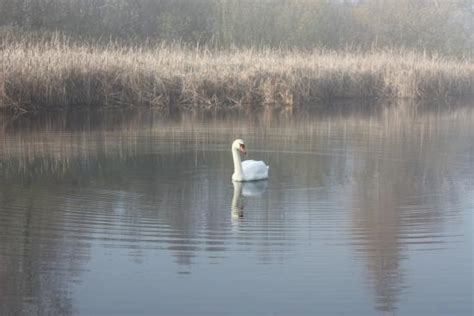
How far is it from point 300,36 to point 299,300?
35.9 meters

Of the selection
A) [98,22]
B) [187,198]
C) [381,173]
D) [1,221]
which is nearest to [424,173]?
[381,173]

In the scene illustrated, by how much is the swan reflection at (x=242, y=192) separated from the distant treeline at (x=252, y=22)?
973 inches

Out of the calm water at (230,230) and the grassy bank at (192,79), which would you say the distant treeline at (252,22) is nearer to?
the grassy bank at (192,79)

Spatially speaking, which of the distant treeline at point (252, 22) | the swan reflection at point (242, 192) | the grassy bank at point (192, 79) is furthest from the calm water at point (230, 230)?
the distant treeline at point (252, 22)

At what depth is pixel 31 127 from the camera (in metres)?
17.0

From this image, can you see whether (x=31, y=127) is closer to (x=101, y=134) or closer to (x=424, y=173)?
(x=101, y=134)

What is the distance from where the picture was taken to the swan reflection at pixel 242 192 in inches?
353

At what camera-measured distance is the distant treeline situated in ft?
123

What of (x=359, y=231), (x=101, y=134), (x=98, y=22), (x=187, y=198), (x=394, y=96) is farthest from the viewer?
(x=98, y=22)

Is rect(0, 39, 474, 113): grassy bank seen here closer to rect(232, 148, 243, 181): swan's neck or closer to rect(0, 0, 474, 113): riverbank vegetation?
rect(0, 0, 474, 113): riverbank vegetation

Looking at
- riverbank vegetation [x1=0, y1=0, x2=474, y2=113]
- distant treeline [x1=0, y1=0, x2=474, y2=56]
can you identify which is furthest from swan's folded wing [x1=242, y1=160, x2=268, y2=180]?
distant treeline [x1=0, y1=0, x2=474, y2=56]

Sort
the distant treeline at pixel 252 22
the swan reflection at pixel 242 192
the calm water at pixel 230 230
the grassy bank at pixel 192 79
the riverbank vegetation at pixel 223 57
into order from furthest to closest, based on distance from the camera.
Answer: the distant treeline at pixel 252 22 < the riverbank vegetation at pixel 223 57 < the grassy bank at pixel 192 79 < the swan reflection at pixel 242 192 < the calm water at pixel 230 230

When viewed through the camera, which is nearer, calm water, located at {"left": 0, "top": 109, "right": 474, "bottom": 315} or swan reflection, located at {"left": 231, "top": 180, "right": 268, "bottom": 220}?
calm water, located at {"left": 0, "top": 109, "right": 474, "bottom": 315}

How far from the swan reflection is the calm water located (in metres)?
0.03
